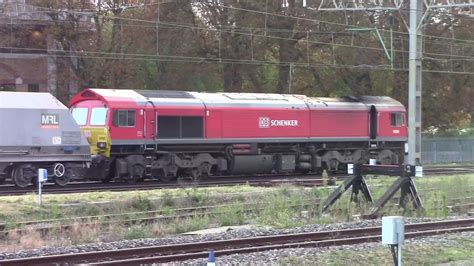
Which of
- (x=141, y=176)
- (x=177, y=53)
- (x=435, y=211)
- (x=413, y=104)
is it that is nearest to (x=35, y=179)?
(x=141, y=176)

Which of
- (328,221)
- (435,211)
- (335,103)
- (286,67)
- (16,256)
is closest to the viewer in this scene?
(16,256)

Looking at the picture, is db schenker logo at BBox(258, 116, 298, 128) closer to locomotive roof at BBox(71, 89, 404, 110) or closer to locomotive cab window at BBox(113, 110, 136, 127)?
locomotive roof at BBox(71, 89, 404, 110)

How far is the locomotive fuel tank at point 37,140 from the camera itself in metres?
24.2

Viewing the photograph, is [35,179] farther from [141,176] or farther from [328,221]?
[328,221]

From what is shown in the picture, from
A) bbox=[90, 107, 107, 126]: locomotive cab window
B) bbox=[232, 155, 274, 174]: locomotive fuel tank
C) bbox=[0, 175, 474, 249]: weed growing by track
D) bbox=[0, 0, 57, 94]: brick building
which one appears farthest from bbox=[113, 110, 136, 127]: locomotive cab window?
bbox=[0, 0, 57, 94]: brick building

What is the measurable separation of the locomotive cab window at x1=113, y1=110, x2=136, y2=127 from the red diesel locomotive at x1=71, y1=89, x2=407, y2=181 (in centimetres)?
4

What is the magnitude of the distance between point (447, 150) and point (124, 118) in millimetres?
31997

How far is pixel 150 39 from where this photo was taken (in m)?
40.8

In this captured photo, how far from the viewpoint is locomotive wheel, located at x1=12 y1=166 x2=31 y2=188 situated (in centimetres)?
2416

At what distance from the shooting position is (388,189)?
61.7ft

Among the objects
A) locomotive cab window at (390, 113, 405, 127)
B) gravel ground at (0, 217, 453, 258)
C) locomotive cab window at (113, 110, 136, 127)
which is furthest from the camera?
locomotive cab window at (390, 113, 405, 127)

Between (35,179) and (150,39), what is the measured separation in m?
17.6

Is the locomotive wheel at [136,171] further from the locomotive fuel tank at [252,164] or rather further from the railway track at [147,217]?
the railway track at [147,217]

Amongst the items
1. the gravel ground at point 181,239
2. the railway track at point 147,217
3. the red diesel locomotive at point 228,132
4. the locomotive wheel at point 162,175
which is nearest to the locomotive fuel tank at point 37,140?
the red diesel locomotive at point 228,132
